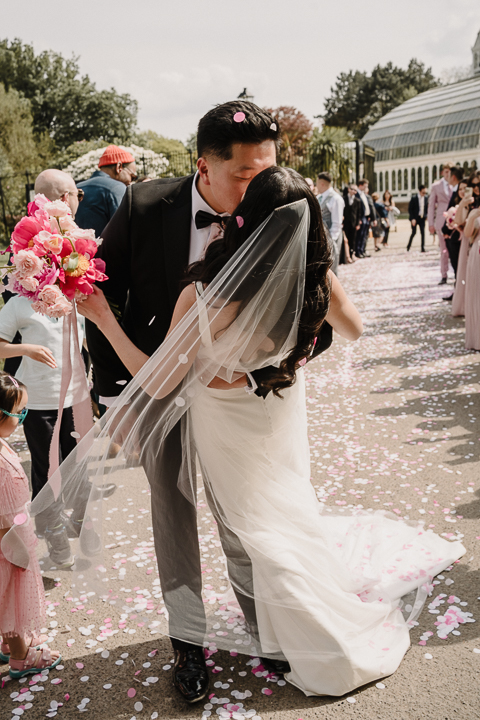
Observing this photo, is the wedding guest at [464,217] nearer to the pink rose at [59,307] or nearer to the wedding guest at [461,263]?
the wedding guest at [461,263]

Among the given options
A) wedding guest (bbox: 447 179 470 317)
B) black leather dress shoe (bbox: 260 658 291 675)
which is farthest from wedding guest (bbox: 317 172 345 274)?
black leather dress shoe (bbox: 260 658 291 675)

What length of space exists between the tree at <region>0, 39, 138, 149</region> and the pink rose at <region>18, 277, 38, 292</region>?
184 feet

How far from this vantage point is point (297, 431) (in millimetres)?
2738

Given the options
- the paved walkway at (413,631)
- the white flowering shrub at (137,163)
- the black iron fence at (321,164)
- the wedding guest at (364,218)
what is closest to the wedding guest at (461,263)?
the paved walkway at (413,631)

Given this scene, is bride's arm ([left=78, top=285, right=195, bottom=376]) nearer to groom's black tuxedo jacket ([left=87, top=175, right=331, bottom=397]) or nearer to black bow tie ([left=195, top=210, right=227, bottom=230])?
groom's black tuxedo jacket ([left=87, top=175, right=331, bottom=397])

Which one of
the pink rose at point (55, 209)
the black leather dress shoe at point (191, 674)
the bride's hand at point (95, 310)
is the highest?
the pink rose at point (55, 209)

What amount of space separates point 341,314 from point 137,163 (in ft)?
89.6

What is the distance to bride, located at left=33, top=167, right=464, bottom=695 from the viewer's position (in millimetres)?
2150

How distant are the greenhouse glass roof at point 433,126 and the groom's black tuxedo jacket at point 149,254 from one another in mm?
47355

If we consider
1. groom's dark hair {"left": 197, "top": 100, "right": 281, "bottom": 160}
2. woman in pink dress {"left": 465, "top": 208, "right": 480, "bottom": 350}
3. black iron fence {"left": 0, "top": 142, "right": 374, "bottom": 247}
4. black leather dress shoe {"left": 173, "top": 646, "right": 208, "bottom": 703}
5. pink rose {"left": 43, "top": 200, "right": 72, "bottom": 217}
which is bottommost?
black leather dress shoe {"left": 173, "top": 646, "right": 208, "bottom": 703}

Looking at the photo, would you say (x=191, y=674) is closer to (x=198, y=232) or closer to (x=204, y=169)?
(x=198, y=232)

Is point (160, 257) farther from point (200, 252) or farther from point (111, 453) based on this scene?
point (111, 453)

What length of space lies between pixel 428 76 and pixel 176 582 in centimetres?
9424

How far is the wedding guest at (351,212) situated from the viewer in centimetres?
1823
